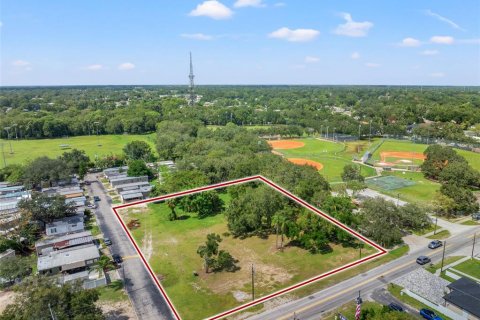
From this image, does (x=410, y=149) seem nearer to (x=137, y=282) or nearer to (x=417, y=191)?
(x=417, y=191)

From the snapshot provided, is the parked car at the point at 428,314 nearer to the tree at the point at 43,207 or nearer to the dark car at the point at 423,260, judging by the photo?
the dark car at the point at 423,260

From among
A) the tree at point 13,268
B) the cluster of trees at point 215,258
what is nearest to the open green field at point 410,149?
the cluster of trees at point 215,258

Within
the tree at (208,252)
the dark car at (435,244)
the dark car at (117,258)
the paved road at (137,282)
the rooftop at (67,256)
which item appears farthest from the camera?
the dark car at (435,244)

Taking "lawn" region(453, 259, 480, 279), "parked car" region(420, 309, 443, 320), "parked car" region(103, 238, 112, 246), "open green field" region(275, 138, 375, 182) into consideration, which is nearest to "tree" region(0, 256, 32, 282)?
"parked car" region(103, 238, 112, 246)

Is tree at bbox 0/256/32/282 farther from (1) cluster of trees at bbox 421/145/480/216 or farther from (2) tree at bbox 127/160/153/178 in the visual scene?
(1) cluster of trees at bbox 421/145/480/216

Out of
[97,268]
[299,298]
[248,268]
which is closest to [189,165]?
[97,268]

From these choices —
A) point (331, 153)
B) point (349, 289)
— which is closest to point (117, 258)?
point (349, 289)
